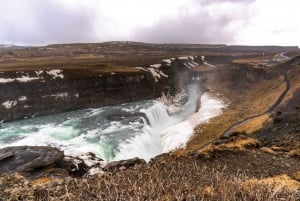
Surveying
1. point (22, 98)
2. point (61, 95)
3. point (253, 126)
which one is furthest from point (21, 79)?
point (253, 126)

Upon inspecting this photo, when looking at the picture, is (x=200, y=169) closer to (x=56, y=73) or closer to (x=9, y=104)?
(x=9, y=104)

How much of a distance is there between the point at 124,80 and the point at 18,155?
143 feet

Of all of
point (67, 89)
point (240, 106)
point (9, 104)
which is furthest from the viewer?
point (240, 106)

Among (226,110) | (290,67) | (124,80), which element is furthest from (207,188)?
(290,67)

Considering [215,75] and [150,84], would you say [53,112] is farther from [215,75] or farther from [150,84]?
[215,75]

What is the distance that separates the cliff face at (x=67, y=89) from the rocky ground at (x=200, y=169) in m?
19.9

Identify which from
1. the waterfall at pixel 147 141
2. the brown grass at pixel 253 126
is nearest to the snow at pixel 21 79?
the waterfall at pixel 147 141

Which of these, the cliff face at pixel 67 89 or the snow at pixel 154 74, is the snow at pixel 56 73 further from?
the snow at pixel 154 74

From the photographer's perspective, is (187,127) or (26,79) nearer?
(187,127)

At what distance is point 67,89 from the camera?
61.7 m

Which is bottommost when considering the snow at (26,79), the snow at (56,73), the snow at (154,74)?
the snow at (154,74)

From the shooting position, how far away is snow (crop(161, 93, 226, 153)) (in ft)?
151

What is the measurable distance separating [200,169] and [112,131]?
30.4 m

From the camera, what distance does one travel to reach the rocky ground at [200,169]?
992 cm
